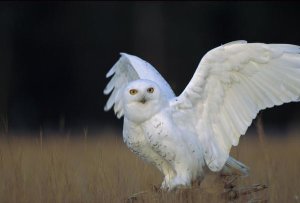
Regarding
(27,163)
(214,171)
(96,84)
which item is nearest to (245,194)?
(214,171)

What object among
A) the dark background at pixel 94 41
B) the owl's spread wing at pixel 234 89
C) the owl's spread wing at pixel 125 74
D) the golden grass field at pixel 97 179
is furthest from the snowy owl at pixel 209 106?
the dark background at pixel 94 41

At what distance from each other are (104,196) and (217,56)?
3.69 feet

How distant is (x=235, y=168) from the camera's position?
5.57 metres

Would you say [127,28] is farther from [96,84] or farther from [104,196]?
[104,196]

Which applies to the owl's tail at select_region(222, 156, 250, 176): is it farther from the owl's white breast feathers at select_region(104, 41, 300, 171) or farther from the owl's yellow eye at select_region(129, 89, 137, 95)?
the owl's yellow eye at select_region(129, 89, 137, 95)

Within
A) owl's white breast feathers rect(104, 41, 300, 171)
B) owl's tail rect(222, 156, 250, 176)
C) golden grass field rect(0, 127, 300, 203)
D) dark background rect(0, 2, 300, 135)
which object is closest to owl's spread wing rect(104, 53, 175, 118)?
golden grass field rect(0, 127, 300, 203)

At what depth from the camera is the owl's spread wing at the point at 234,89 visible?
5230 millimetres

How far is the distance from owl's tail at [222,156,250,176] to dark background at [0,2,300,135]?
1104 centimetres

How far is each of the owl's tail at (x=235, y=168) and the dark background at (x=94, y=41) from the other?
36.2ft

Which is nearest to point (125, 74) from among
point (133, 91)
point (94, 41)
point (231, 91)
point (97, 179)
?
point (97, 179)

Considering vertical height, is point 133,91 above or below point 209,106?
above

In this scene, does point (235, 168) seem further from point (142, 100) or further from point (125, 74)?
point (125, 74)

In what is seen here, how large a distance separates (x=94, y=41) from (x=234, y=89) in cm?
1344

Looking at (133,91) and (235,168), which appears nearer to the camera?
(133,91)
